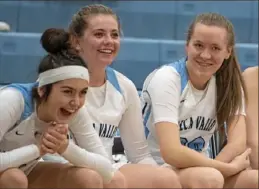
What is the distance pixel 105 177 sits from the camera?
1189 millimetres

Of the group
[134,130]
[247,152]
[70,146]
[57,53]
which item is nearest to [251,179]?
[247,152]

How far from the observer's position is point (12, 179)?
1091 mm

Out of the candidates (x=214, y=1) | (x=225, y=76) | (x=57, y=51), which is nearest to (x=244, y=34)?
(x=214, y=1)

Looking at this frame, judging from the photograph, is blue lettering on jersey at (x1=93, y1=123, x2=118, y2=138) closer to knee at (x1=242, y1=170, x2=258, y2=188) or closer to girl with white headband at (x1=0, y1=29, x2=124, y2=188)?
girl with white headband at (x1=0, y1=29, x2=124, y2=188)

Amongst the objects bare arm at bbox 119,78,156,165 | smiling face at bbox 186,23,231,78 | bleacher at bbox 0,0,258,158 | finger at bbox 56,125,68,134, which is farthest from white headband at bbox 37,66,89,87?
bleacher at bbox 0,0,258,158

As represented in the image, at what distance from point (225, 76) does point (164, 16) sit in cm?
204

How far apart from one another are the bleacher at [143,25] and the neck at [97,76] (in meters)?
0.98

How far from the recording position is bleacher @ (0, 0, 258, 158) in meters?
2.51

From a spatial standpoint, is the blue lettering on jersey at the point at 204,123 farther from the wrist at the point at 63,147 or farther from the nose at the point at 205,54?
the wrist at the point at 63,147

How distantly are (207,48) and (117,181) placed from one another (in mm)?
419

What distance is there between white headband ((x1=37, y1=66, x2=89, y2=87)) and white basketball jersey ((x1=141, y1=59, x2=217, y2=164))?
0.27 m

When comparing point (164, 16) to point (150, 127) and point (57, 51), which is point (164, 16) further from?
point (57, 51)

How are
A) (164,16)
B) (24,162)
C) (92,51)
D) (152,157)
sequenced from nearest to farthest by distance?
(24,162), (92,51), (152,157), (164,16)

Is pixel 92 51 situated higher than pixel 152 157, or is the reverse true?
pixel 92 51
